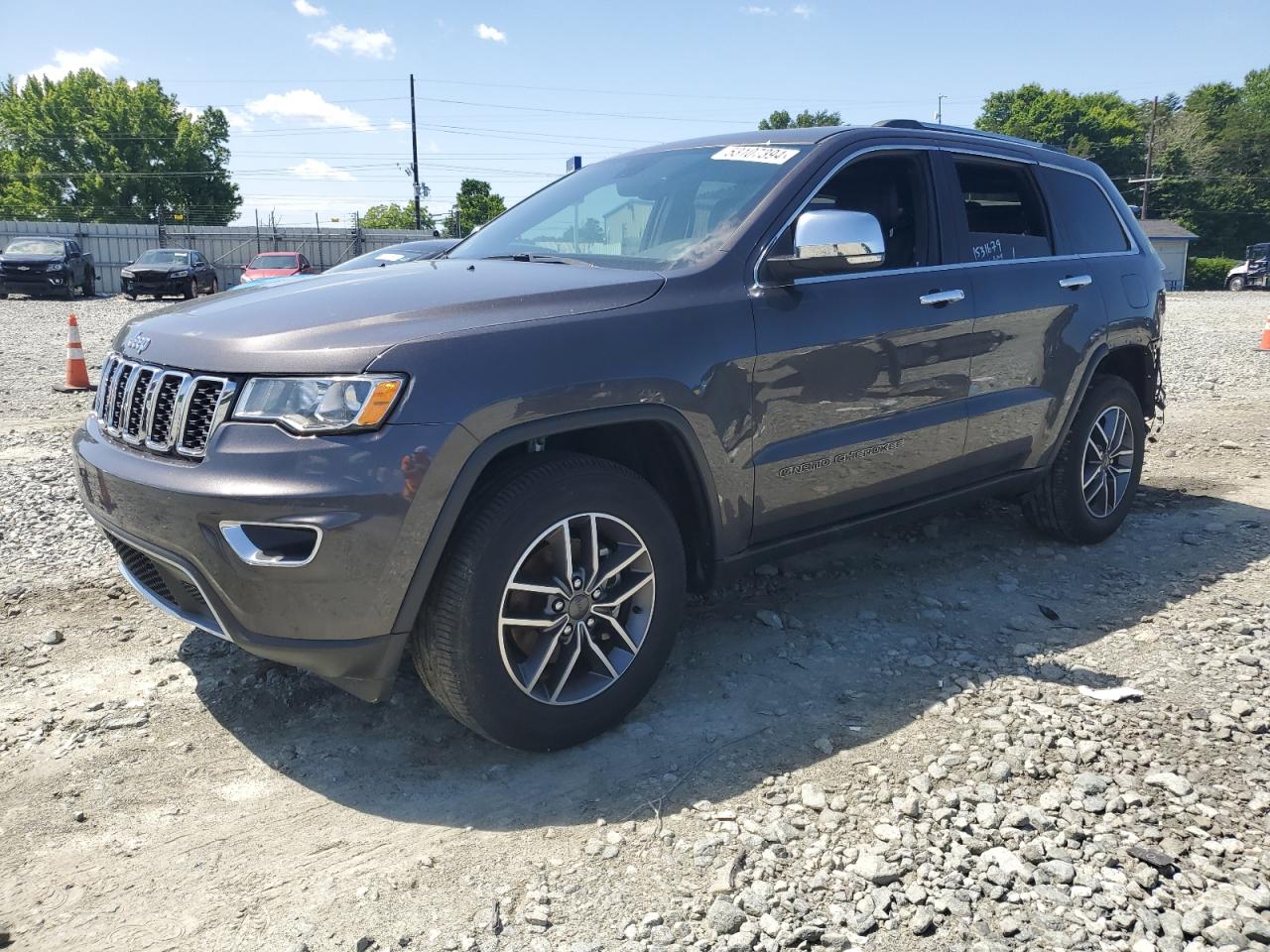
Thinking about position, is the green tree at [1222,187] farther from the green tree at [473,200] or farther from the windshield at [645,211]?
the windshield at [645,211]

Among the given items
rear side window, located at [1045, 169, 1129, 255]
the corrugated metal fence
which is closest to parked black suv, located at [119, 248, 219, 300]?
the corrugated metal fence

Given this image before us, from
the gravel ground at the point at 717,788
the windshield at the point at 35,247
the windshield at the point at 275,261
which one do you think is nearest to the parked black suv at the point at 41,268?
the windshield at the point at 35,247

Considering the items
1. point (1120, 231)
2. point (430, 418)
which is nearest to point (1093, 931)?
point (430, 418)

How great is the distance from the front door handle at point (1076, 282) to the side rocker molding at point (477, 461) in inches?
98.8

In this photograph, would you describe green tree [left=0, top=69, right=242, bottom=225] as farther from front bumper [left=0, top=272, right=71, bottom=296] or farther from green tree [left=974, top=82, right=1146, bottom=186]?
green tree [left=974, top=82, right=1146, bottom=186]

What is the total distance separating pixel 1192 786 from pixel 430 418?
2384 millimetres

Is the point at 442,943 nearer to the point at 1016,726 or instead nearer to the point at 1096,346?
the point at 1016,726

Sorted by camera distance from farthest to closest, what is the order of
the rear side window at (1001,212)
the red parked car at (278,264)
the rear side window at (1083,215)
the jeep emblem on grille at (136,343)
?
the red parked car at (278,264)
the rear side window at (1083,215)
the rear side window at (1001,212)
the jeep emblem on grille at (136,343)

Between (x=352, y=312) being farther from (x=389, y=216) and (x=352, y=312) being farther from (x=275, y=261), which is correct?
(x=389, y=216)

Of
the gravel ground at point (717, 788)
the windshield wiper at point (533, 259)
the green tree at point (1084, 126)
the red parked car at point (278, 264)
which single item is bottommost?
the gravel ground at point (717, 788)

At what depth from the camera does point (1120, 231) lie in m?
5.11

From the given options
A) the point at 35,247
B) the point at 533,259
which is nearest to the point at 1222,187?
the point at 35,247

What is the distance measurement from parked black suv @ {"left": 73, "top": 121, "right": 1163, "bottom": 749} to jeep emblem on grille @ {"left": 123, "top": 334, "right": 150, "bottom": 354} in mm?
11

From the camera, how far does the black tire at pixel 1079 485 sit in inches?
189
